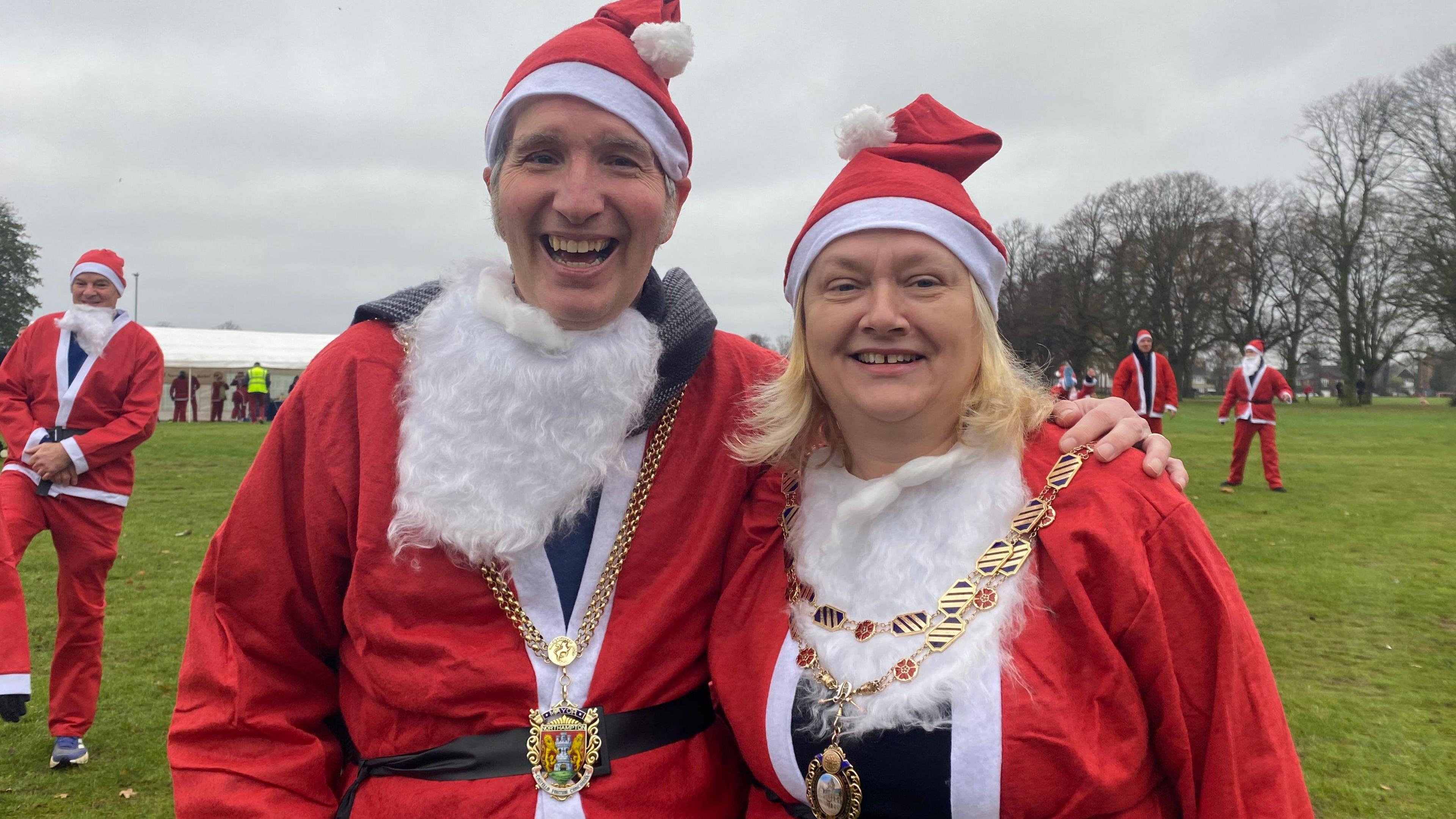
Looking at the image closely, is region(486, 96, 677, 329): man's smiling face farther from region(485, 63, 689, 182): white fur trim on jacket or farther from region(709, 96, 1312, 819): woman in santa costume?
region(709, 96, 1312, 819): woman in santa costume

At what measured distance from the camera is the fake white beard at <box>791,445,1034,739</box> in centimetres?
172

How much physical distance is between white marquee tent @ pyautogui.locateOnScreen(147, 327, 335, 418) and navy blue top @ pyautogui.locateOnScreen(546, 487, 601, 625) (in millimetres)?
Result: 29967

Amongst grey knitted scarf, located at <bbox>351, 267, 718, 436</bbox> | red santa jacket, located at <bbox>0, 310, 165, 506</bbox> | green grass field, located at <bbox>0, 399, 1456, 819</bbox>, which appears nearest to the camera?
grey knitted scarf, located at <bbox>351, 267, 718, 436</bbox>

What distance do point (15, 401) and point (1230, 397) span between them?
13347 millimetres

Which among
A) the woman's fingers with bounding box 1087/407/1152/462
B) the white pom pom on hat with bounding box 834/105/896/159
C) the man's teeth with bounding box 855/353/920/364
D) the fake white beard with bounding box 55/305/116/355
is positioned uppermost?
the white pom pom on hat with bounding box 834/105/896/159

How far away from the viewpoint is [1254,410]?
40.6 ft

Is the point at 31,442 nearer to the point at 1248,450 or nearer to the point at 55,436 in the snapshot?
the point at 55,436

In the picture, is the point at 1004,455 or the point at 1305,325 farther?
the point at 1305,325

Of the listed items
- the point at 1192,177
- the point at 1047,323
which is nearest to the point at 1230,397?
the point at 1047,323

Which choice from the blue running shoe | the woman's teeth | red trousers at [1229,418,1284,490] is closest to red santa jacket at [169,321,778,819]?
the woman's teeth

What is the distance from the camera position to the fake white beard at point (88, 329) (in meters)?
4.95

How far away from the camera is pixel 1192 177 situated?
46.3 m

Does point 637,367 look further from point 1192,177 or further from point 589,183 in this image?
point 1192,177

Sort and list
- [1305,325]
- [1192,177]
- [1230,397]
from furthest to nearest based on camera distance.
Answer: [1192,177] < [1305,325] < [1230,397]
